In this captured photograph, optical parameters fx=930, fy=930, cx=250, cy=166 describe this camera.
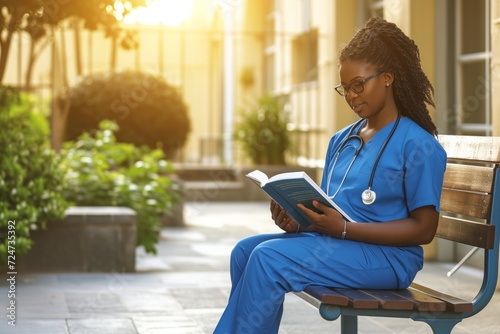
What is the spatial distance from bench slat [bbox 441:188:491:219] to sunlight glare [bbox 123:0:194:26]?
9.87 feet

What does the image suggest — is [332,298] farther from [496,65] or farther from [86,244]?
[86,244]

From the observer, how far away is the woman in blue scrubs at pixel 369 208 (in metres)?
3.04

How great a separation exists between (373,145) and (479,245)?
0.52 m

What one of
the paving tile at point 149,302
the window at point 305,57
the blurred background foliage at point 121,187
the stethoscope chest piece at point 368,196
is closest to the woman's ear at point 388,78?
the stethoscope chest piece at point 368,196

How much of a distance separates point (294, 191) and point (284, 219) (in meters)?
0.43

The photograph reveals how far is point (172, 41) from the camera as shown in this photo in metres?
25.4

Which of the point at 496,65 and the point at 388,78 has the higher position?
the point at 496,65

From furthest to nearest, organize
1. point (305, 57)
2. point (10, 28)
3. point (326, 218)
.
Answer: point (305, 57), point (10, 28), point (326, 218)

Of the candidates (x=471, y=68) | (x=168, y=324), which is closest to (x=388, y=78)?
(x=168, y=324)

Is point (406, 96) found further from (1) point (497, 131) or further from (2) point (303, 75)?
(2) point (303, 75)

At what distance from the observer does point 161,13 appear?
12984 mm

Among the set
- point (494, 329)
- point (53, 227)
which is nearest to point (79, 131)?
point (53, 227)

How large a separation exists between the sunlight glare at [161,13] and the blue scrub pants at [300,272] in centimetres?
332

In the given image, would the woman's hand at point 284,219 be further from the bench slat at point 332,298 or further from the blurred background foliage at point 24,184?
the blurred background foliage at point 24,184
